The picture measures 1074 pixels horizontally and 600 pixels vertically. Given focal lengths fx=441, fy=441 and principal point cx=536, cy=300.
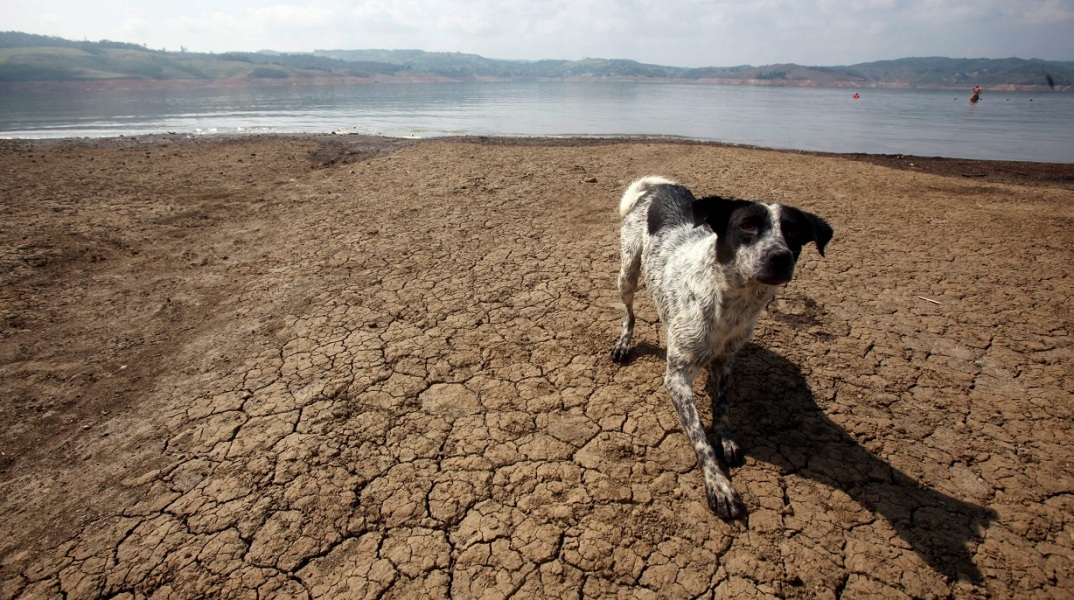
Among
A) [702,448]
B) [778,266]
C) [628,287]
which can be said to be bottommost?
[702,448]

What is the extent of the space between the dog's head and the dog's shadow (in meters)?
1.23

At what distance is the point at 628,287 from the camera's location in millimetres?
4047

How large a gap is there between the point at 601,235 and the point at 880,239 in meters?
3.95

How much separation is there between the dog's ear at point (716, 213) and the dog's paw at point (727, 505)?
1.58m

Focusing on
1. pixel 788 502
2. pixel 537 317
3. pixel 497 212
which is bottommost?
pixel 788 502

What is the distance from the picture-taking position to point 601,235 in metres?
6.63

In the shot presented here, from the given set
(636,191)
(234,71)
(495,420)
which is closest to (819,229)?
(636,191)

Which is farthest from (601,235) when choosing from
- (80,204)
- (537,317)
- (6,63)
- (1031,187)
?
(6,63)

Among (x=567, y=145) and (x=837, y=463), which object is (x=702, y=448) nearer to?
(x=837, y=463)

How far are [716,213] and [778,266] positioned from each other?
0.54m

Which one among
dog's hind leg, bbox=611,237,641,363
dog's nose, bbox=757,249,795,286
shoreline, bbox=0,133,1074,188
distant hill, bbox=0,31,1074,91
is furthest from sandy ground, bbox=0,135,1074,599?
distant hill, bbox=0,31,1074,91

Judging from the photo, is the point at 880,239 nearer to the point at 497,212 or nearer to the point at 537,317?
the point at 537,317

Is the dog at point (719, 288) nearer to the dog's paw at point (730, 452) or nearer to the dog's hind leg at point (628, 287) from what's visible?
the dog's paw at point (730, 452)

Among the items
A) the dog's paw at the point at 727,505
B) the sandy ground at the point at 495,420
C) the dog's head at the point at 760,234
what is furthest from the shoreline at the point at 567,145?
the dog's paw at the point at 727,505
